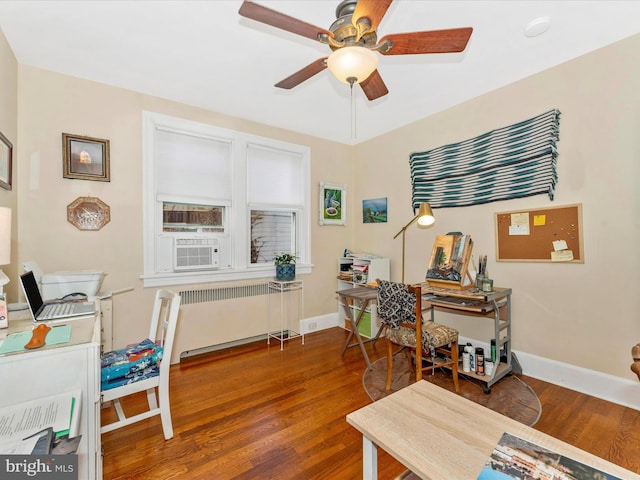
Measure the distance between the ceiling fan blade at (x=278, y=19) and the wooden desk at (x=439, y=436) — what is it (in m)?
1.77

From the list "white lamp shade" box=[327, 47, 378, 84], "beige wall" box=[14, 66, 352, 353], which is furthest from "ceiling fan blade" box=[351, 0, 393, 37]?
"beige wall" box=[14, 66, 352, 353]

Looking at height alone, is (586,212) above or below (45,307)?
above

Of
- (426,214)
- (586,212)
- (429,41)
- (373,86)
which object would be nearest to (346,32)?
(429,41)

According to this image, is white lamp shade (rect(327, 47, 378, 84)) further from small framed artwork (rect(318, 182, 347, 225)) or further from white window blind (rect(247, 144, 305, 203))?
small framed artwork (rect(318, 182, 347, 225))

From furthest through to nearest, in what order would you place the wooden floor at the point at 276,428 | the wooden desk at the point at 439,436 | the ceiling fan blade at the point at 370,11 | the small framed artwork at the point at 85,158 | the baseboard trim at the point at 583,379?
the small framed artwork at the point at 85,158 → the baseboard trim at the point at 583,379 → the wooden floor at the point at 276,428 → the ceiling fan blade at the point at 370,11 → the wooden desk at the point at 439,436

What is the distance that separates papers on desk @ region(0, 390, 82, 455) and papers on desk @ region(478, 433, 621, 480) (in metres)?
1.23

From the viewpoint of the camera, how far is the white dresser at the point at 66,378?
3.76ft

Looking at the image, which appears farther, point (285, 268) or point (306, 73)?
point (285, 268)

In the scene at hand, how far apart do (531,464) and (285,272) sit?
2814 millimetres

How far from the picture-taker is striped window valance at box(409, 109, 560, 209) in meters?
2.46

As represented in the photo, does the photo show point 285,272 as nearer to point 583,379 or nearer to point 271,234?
point 271,234

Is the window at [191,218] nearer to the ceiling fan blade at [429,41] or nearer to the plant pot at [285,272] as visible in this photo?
the plant pot at [285,272]

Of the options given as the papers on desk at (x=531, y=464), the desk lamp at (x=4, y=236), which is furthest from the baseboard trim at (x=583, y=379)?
the desk lamp at (x=4, y=236)

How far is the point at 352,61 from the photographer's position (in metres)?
1.45
